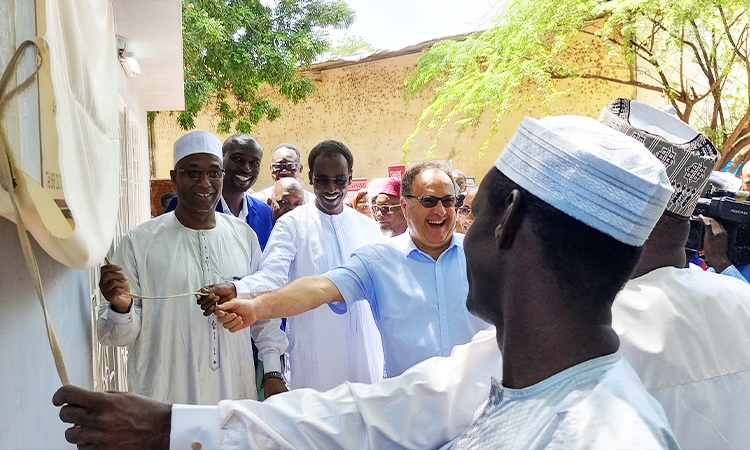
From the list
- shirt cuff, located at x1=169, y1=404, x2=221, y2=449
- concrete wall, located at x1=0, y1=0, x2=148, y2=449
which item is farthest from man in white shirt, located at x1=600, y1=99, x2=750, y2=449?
concrete wall, located at x1=0, y1=0, x2=148, y2=449

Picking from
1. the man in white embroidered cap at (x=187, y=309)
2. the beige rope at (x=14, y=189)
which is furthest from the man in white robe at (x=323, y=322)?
the beige rope at (x=14, y=189)

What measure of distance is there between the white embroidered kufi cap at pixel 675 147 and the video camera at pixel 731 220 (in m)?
Result: 1.27

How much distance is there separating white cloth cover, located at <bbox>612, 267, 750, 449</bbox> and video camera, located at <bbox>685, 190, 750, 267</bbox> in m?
1.43

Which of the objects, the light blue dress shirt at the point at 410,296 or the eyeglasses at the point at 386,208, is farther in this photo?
the eyeglasses at the point at 386,208

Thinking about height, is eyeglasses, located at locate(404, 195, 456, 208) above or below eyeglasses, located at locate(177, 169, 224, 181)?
below

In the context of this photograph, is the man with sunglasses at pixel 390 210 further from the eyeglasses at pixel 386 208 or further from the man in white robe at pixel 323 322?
the man in white robe at pixel 323 322

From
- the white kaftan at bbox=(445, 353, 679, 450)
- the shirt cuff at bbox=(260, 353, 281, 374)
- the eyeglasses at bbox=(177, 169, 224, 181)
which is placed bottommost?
the shirt cuff at bbox=(260, 353, 281, 374)

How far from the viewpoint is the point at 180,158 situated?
3461 mm

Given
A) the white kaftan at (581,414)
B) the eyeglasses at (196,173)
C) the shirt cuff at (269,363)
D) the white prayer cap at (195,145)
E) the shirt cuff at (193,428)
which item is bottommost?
the shirt cuff at (269,363)

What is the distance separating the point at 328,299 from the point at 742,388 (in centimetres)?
164

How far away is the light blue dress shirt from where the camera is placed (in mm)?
2820

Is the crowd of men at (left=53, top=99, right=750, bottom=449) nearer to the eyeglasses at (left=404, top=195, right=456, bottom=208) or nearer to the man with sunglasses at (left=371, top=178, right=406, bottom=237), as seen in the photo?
the eyeglasses at (left=404, top=195, right=456, bottom=208)

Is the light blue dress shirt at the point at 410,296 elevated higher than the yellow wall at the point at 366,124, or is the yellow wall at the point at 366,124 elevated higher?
the yellow wall at the point at 366,124

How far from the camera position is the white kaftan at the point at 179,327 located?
3.06 metres
